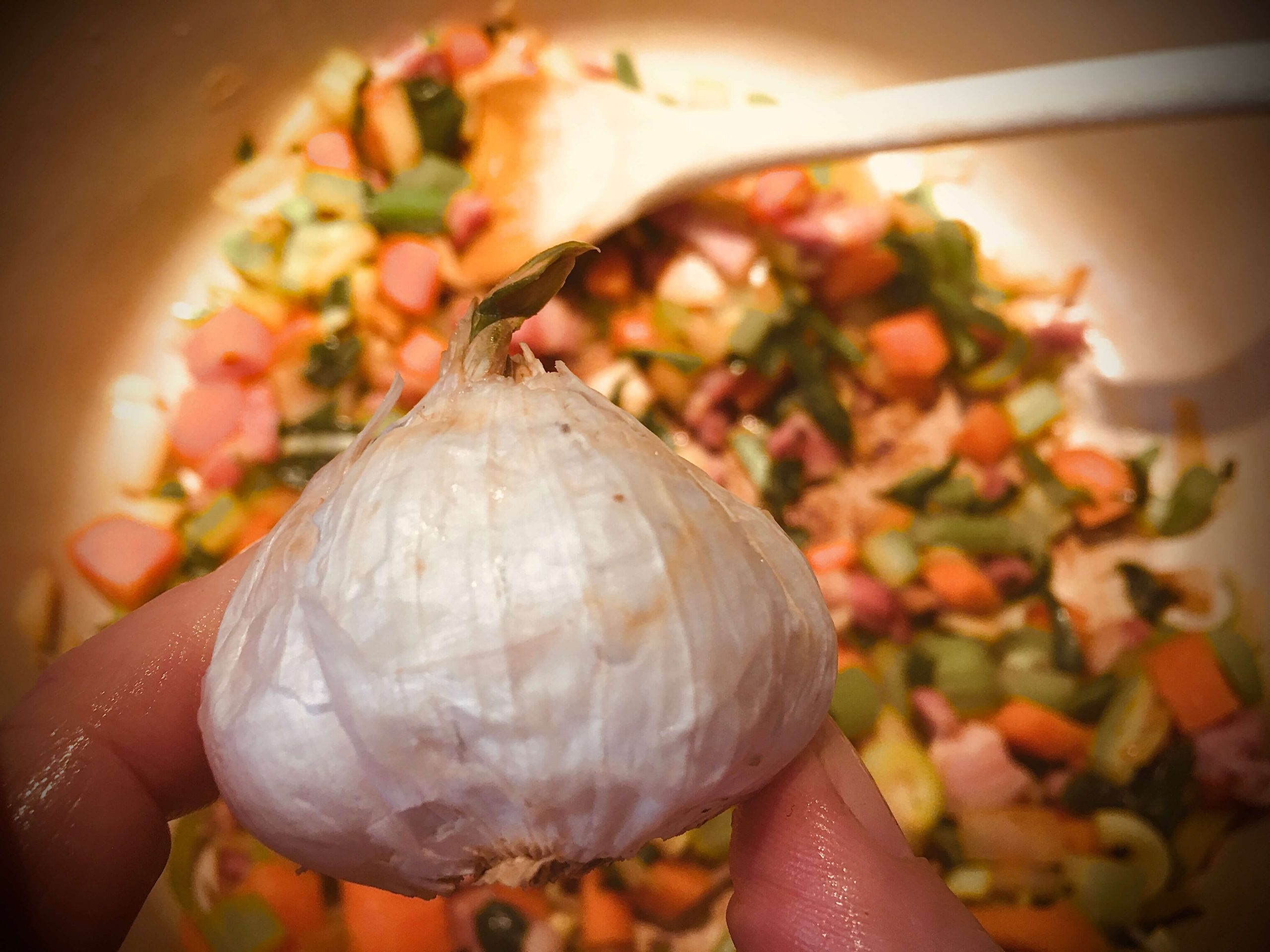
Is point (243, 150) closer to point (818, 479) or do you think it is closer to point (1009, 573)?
point (818, 479)

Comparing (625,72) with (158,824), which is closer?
(158,824)

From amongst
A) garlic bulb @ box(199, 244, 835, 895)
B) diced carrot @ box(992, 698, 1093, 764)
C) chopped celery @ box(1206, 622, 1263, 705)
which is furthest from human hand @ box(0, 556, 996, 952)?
chopped celery @ box(1206, 622, 1263, 705)

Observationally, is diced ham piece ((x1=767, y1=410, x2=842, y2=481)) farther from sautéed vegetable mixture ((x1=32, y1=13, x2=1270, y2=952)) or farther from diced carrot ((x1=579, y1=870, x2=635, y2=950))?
diced carrot ((x1=579, y1=870, x2=635, y2=950))

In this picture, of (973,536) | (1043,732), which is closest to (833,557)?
(973,536)

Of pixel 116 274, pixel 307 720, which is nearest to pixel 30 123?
pixel 116 274

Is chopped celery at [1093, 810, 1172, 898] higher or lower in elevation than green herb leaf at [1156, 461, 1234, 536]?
lower

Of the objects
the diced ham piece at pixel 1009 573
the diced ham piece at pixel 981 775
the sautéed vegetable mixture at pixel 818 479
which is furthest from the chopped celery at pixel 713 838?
the diced ham piece at pixel 1009 573
